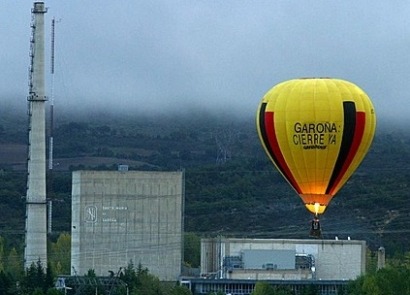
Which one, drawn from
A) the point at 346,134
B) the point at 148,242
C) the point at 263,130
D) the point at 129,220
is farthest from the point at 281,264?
the point at 346,134

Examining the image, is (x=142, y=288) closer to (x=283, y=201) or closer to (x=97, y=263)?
(x=97, y=263)

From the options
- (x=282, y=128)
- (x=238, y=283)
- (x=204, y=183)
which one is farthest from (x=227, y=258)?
(x=204, y=183)

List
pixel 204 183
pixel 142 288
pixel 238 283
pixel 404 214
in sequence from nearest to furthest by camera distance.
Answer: pixel 142 288, pixel 238 283, pixel 404 214, pixel 204 183

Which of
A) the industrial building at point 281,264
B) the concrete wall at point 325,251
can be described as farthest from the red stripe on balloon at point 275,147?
the concrete wall at point 325,251

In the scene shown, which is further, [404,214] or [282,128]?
[404,214]

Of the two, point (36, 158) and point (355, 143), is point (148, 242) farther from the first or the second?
point (355, 143)

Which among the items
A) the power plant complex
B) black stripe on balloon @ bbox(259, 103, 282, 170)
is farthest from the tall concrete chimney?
black stripe on balloon @ bbox(259, 103, 282, 170)
